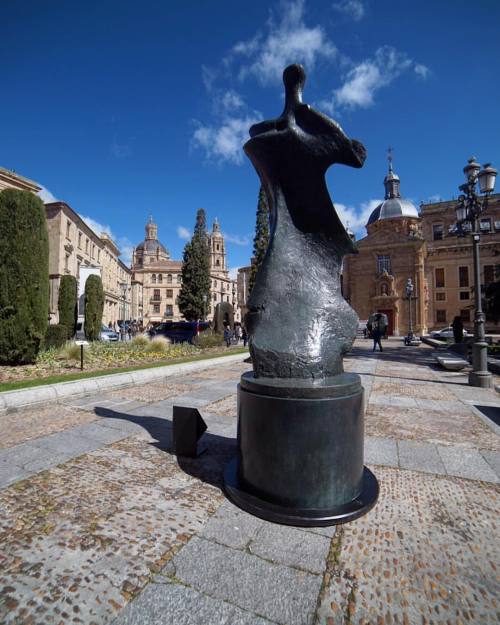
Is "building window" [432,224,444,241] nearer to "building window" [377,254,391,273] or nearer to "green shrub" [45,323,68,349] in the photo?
"building window" [377,254,391,273]

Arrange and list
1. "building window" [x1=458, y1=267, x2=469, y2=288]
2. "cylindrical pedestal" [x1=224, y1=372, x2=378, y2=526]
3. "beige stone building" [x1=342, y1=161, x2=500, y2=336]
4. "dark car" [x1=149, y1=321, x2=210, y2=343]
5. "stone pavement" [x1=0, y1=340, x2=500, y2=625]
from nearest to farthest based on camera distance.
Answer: "stone pavement" [x1=0, y1=340, x2=500, y2=625]
"cylindrical pedestal" [x1=224, y1=372, x2=378, y2=526]
"dark car" [x1=149, y1=321, x2=210, y2=343]
"beige stone building" [x1=342, y1=161, x2=500, y2=336]
"building window" [x1=458, y1=267, x2=469, y2=288]

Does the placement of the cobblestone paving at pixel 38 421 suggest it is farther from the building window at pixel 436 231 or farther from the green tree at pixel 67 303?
the building window at pixel 436 231

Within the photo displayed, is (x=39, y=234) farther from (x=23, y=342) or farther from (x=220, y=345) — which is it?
(x=220, y=345)

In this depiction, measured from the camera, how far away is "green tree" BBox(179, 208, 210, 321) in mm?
42188

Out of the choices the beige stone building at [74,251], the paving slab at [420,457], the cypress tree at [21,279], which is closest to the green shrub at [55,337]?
the cypress tree at [21,279]

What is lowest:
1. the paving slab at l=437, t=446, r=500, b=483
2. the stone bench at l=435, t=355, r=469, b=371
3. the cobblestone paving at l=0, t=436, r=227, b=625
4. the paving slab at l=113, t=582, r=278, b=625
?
the paving slab at l=437, t=446, r=500, b=483

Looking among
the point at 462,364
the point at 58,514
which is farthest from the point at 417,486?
the point at 462,364

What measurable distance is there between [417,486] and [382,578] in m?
1.44

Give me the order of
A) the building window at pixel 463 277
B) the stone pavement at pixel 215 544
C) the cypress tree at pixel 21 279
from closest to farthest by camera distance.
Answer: the stone pavement at pixel 215 544, the cypress tree at pixel 21 279, the building window at pixel 463 277

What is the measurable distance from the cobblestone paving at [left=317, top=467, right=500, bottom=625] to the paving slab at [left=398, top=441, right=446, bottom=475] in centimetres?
54

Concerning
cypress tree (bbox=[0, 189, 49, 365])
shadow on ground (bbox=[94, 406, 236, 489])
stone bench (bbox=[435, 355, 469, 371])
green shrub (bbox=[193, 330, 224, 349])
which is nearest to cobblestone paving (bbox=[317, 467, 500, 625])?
shadow on ground (bbox=[94, 406, 236, 489])

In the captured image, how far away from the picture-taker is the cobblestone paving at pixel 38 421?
4.38 metres

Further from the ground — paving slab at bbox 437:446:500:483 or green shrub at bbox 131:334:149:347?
green shrub at bbox 131:334:149:347

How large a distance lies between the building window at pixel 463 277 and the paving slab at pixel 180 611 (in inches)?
2109
